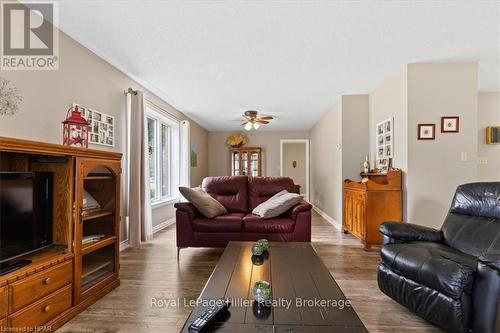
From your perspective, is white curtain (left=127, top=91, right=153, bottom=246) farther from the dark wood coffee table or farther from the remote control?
the remote control

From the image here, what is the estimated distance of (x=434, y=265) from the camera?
1.69 metres

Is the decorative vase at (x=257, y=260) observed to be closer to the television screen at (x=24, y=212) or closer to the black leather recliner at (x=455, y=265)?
the black leather recliner at (x=455, y=265)

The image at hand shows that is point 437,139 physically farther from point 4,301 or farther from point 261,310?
point 4,301

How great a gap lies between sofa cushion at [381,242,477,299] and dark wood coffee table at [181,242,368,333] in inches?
25.3

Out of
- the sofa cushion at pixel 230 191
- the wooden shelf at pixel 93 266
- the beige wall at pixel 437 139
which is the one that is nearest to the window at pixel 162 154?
the sofa cushion at pixel 230 191

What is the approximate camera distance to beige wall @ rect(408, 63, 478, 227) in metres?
3.25

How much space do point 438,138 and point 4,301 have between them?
4.36m

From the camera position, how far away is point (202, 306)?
49.4 inches

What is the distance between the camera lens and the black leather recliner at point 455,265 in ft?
5.02

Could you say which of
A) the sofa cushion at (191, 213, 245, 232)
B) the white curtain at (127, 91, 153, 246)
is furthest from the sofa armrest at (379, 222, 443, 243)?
the white curtain at (127, 91, 153, 246)

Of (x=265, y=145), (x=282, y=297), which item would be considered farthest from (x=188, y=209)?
(x=265, y=145)

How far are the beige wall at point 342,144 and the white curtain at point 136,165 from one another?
337 cm

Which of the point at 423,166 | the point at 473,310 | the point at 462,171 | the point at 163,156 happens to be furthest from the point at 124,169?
the point at 462,171

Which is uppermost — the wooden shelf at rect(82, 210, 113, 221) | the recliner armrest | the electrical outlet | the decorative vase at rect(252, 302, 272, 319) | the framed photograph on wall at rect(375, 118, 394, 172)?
the framed photograph on wall at rect(375, 118, 394, 172)
